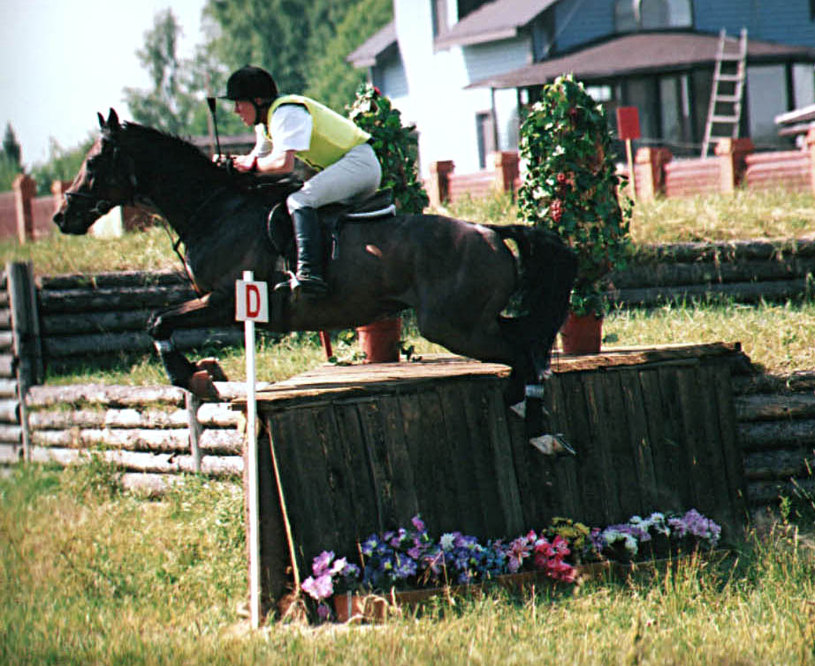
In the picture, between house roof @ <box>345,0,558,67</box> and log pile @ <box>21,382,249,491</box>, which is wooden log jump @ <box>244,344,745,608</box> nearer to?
log pile @ <box>21,382,249,491</box>

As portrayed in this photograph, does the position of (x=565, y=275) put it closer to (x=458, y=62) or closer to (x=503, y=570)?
(x=503, y=570)

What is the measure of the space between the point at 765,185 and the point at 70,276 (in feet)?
34.3

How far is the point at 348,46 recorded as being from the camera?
55.6 metres

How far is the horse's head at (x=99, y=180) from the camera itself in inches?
333

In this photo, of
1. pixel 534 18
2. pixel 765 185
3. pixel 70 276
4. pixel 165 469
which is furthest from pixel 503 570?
pixel 534 18

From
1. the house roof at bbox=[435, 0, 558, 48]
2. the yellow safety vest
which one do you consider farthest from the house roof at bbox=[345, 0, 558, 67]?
the yellow safety vest

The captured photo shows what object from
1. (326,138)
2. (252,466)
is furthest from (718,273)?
(252,466)

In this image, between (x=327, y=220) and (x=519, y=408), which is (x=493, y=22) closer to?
(x=327, y=220)

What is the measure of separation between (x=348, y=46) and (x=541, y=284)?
4871cm

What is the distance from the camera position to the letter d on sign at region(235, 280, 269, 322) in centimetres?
767

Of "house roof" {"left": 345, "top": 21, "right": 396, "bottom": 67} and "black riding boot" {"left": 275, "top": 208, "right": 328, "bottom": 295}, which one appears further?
"house roof" {"left": 345, "top": 21, "right": 396, "bottom": 67}

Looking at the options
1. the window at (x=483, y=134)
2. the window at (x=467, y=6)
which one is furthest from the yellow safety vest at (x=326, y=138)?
the window at (x=467, y=6)

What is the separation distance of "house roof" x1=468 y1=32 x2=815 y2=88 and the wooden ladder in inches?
8.8

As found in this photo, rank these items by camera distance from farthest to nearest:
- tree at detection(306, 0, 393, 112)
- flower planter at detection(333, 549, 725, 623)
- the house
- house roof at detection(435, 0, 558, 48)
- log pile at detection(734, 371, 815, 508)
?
tree at detection(306, 0, 393, 112) < house roof at detection(435, 0, 558, 48) < the house < log pile at detection(734, 371, 815, 508) < flower planter at detection(333, 549, 725, 623)
